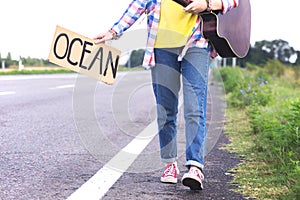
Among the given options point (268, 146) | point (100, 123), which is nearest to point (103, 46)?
point (268, 146)

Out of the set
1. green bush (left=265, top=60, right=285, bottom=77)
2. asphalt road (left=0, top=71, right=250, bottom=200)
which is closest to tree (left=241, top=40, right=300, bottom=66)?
green bush (left=265, top=60, right=285, bottom=77)

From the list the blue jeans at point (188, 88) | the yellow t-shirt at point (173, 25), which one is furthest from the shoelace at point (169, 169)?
the yellow t-shirt at point (173, 25)

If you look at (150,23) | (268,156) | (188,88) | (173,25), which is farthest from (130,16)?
(268,156)

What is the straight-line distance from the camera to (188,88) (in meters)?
3.34

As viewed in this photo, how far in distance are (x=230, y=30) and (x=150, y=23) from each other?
557 millimetres

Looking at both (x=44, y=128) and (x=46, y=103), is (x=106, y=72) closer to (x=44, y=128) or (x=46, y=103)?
(x=44, y=128)

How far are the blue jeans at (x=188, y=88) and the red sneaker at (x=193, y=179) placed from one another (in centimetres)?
6

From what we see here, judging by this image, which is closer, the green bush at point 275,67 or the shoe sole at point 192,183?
the shoe sole at point 192,183

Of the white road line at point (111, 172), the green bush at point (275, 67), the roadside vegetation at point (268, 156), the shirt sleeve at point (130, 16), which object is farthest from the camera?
the green bush at point (275, 67)

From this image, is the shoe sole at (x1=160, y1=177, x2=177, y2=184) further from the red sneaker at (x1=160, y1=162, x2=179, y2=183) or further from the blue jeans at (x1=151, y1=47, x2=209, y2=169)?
the blue jeans at (x1=151, y1=47, x2=209, y2=169)

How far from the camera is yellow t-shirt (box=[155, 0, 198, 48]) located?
3.31 metres

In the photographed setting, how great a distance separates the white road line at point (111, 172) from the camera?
122 inches

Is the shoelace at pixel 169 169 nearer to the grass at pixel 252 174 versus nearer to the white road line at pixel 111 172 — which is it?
the white road line at pixel 111 172

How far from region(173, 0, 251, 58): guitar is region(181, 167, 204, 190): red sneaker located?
82cm
